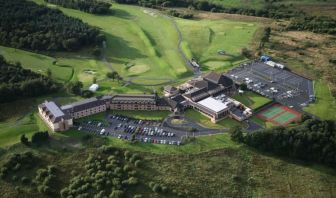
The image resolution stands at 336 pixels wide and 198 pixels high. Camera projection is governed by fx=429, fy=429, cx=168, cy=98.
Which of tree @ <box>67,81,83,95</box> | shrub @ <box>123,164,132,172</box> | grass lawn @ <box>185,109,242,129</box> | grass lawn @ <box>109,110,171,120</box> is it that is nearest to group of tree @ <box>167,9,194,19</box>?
tree @ <box>67,81,83,95</box>

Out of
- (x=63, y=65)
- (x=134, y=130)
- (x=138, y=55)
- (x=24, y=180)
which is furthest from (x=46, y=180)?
(x=138, y=55)

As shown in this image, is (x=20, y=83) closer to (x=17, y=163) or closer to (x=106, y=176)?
(x=17, y=163)

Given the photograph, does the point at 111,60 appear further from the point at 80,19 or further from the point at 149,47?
the point at 80,19

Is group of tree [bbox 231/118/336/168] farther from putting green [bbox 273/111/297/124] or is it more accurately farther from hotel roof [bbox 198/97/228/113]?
hotel roof [bbox 198/97/228/113]

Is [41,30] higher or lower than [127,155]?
higher

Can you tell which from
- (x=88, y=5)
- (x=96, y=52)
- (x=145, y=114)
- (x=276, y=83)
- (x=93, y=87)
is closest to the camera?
(x=145, y=114)

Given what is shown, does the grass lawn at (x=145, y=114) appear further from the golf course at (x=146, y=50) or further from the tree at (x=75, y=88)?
the golf course at (x=146, y=50)
